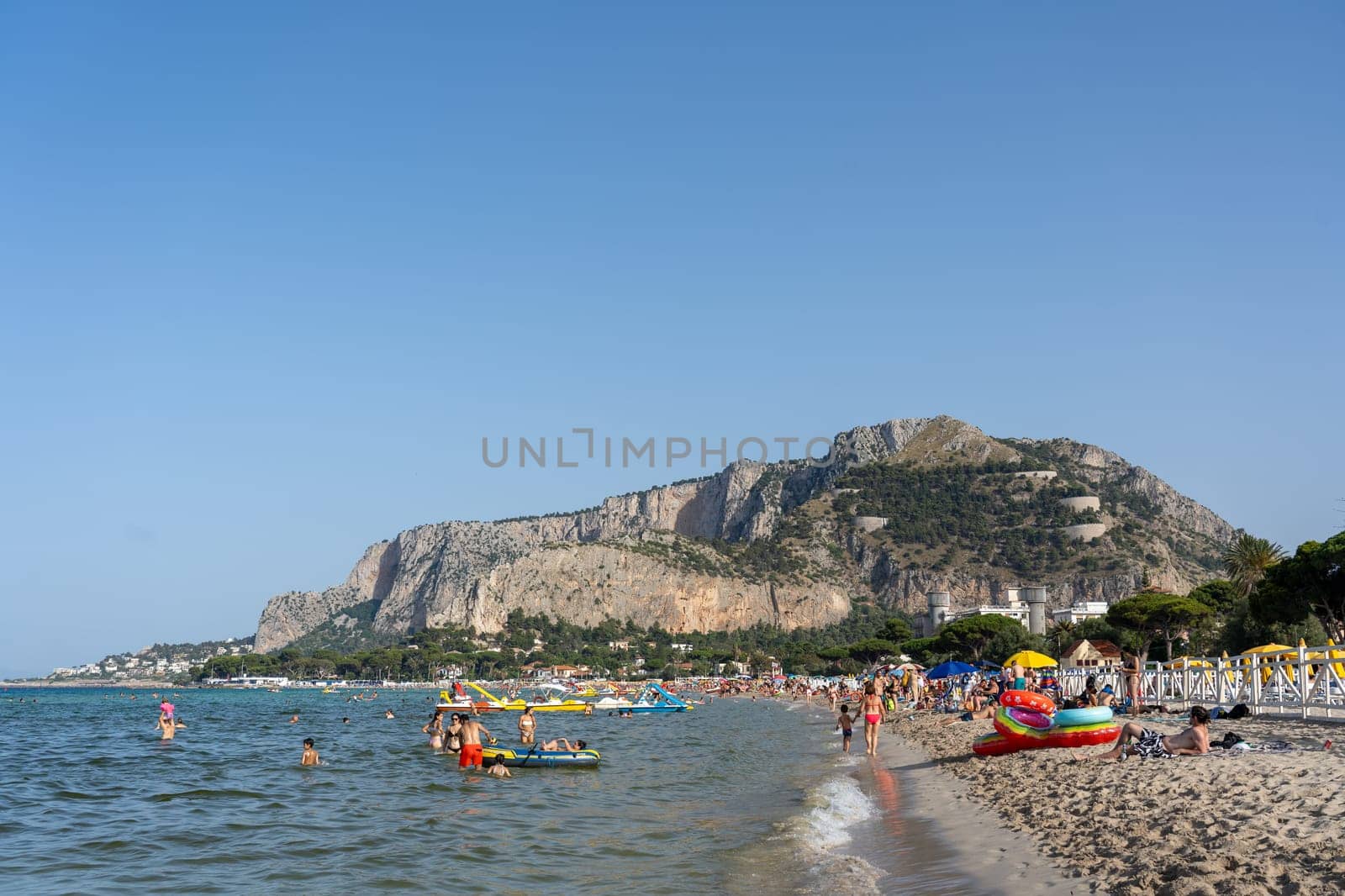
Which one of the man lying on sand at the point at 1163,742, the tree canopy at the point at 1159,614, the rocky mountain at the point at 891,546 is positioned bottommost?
the man lying on sand at the point at 1163,742

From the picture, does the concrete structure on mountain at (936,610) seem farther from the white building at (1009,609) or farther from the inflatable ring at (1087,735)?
the inflatable ring at (1087,735)

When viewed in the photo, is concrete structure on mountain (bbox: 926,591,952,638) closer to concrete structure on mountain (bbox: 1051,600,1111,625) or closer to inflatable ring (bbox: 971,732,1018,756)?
concrete structure on mountain (bbox: 1051,600,1111,625)

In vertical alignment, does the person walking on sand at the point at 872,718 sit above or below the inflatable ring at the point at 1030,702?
below

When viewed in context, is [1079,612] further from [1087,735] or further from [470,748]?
[1087,735]

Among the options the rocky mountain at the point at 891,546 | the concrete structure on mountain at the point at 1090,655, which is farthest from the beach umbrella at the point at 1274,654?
the rocky mountain at the point at 891,546

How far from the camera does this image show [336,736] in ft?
131

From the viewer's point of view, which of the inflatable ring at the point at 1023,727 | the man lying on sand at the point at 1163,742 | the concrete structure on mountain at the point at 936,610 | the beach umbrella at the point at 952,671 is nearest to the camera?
the man lying on sand at the point at 1163,742

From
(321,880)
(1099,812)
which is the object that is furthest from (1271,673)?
(321,880)

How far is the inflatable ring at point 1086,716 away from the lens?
1806cm

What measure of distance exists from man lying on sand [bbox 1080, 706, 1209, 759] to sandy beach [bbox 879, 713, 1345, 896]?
0.98ft

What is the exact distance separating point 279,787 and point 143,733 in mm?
25452

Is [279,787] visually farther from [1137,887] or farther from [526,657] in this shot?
[526,657]

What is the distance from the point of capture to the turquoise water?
11828mm

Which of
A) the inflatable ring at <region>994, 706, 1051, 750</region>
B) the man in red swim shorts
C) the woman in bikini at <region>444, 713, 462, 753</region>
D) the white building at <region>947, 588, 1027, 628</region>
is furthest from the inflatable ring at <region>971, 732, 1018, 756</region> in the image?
the white building at <region>947, 588, 1027, 628</region>
